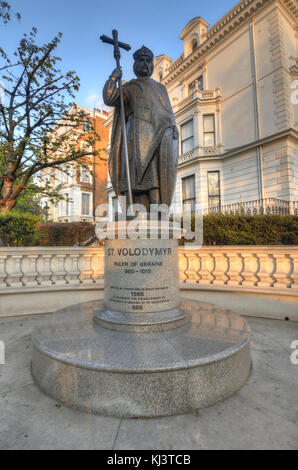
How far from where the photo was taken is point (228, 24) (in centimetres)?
1573

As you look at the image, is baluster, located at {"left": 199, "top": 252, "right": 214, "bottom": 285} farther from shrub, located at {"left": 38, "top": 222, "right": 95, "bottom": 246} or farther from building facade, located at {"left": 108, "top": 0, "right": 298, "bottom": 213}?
shrub, located at {"left": 38, "top": 222, "right": 95, "bottom": 246}

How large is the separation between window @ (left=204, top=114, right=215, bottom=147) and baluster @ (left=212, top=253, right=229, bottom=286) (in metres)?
14.0

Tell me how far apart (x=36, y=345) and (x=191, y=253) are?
399cm

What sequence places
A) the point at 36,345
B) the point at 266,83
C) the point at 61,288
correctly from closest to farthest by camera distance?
1. the point at 36,345
2. the point at 61,288
3. the point at 266,83

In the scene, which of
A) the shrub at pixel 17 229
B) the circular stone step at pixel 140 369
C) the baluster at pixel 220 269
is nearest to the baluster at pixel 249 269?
the baluster at pixel 220 269

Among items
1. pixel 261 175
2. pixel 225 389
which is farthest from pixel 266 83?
pixel 225 389

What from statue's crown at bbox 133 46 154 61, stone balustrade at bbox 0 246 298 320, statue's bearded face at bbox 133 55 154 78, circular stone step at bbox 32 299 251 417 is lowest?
circular stone step at bbox 32 299 251 417

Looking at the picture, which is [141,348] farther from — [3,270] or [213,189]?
[213,189]

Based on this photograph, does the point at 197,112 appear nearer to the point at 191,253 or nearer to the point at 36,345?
the point at 191,253

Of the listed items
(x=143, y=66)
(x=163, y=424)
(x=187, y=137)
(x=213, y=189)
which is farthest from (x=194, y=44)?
(x=163, y=424)

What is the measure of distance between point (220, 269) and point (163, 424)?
3.92m

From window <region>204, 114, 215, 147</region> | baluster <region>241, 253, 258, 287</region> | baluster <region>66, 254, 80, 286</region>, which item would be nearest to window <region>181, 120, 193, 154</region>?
window <region>204, 114, 215, 147</region>

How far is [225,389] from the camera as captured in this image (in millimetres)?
2314

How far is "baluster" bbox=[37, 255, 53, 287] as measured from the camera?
5.39 metres
